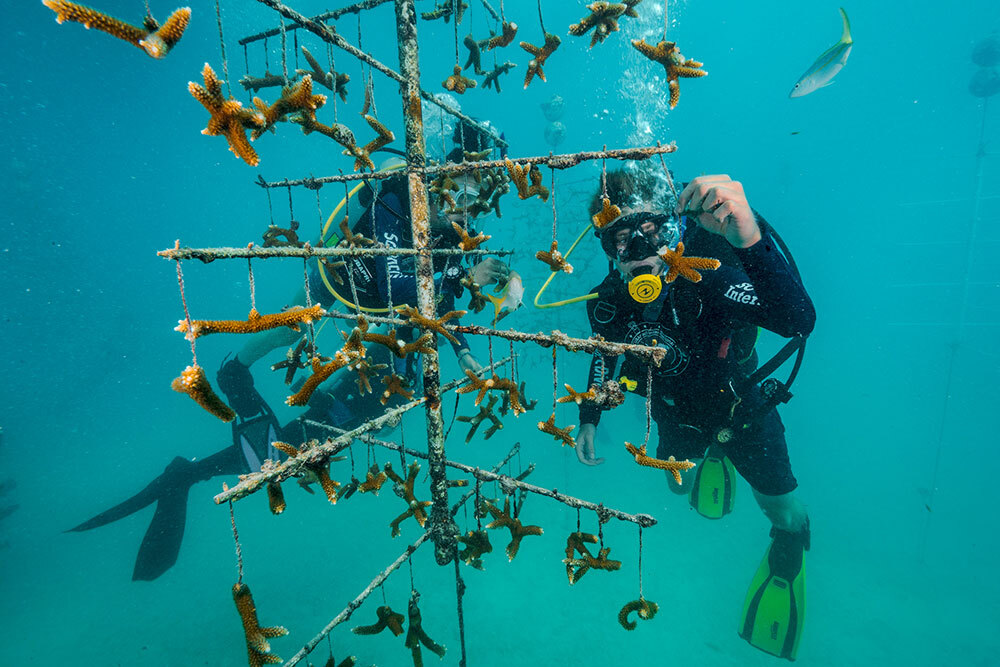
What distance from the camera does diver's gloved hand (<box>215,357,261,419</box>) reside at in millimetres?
6973

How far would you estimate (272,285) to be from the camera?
6519cm

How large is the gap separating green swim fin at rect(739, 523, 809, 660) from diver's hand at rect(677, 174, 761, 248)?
17.5 ft

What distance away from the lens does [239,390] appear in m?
7.01

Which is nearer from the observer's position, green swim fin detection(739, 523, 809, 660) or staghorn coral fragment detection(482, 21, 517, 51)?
staghorn coral fragment detection(482, 21, 517, 51)

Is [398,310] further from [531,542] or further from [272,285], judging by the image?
[272,285]

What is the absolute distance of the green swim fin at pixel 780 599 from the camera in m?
5.74

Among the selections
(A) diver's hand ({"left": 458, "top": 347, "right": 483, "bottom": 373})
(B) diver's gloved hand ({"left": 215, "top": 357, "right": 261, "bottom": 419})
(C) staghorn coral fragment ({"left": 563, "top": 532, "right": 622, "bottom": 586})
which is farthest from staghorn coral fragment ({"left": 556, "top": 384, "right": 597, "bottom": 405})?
(B) diver's gloved hand ({"left": 215, "top": 357, "right": 261, "bottom": 419})

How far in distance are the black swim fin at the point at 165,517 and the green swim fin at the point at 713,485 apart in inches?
368

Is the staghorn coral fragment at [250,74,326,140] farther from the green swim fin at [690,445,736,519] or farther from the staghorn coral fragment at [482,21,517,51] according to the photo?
the green swim fin at [690,445,736,519]

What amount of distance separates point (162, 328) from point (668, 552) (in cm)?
7094

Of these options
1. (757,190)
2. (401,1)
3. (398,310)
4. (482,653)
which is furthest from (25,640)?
(757,190)

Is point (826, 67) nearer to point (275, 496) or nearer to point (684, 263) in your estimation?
point (684, 263)

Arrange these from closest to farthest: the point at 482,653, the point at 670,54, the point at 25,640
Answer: the point at 670,54
the point at 482,653
the point at 25,640

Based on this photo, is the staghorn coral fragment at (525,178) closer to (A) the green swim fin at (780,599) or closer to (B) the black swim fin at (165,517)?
(A) the green swim fin at (780,599)
